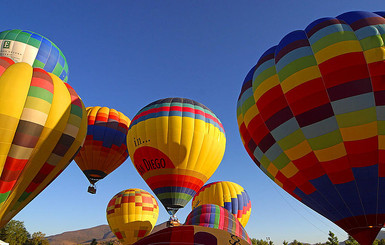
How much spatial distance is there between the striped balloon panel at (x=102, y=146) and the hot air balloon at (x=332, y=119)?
41.4ft

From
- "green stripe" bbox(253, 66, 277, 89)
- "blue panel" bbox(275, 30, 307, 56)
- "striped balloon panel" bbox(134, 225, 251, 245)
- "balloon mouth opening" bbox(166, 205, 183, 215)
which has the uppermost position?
"blue panel" bbox(275, 30, 307, 56)

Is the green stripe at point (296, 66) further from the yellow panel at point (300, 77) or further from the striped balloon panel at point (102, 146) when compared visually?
the striped balloon panel at point (102, 146)

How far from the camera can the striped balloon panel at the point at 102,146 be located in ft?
61.3

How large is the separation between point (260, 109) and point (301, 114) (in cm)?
166

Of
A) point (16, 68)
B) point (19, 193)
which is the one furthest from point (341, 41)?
point (19, 193)

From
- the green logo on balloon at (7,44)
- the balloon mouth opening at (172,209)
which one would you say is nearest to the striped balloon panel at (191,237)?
the balloon mouth opening at (172,209)

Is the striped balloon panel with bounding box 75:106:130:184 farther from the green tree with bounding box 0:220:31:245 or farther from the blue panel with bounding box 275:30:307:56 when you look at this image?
the green tree with bounding box 0:220:31:245

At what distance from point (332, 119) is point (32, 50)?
1505 centimetres

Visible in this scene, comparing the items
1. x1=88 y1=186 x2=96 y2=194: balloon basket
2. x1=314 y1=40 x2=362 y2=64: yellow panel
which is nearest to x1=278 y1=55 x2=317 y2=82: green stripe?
x1=314 y1=40 x2=362 y2=64: yellow panel

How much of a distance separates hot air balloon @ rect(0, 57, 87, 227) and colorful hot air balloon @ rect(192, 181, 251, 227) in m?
12.7

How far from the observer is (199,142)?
47.3 feet

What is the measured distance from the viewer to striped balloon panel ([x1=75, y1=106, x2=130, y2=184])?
61.3 ft

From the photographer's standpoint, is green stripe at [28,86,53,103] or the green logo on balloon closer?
green stripe at [28,86,53,103]

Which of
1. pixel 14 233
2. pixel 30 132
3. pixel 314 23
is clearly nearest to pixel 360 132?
pixel 314 23
